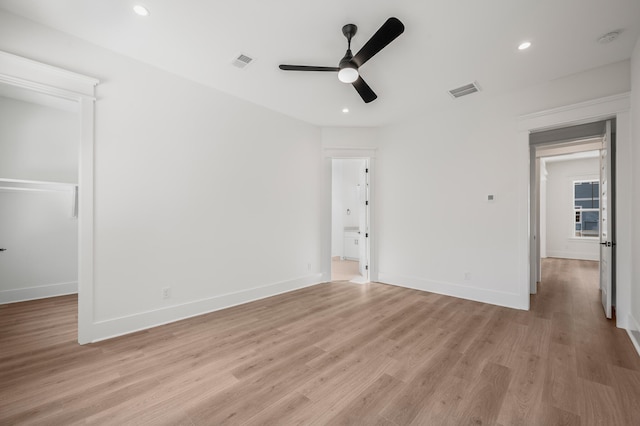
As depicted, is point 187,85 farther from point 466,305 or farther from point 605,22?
point 466,305

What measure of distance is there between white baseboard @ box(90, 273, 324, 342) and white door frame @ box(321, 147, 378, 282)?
0.79 metres

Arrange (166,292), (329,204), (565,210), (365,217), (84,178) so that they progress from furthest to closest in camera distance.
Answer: (565,210)
(365,217)
(329,204)
(166,292)
(84,178)

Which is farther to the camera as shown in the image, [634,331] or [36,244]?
[36,244]

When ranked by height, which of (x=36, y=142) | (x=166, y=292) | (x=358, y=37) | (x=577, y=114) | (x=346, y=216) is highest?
(x=358, y=37)

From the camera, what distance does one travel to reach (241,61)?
306cm

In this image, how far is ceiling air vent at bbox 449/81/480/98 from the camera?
141 inches

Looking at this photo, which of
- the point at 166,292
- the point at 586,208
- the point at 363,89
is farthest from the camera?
the point at 586,208

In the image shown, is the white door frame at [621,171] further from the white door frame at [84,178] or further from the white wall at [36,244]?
the white wall at [36,244]

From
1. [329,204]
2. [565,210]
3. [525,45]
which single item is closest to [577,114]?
[525,45]

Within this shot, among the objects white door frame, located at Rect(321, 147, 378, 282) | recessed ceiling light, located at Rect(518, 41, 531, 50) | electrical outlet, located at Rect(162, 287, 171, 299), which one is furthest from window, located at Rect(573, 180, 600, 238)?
electrical outlet, located at Rect(162, 287, 171, 299)

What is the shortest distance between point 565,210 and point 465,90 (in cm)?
740

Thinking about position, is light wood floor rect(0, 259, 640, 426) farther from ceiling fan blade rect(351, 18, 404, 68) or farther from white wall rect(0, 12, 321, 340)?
ceiling fan blade rect(351, 18, 404, 68)

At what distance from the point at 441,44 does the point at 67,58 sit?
368 cm

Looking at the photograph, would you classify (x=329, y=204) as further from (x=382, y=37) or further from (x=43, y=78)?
(x=43, y=78)
